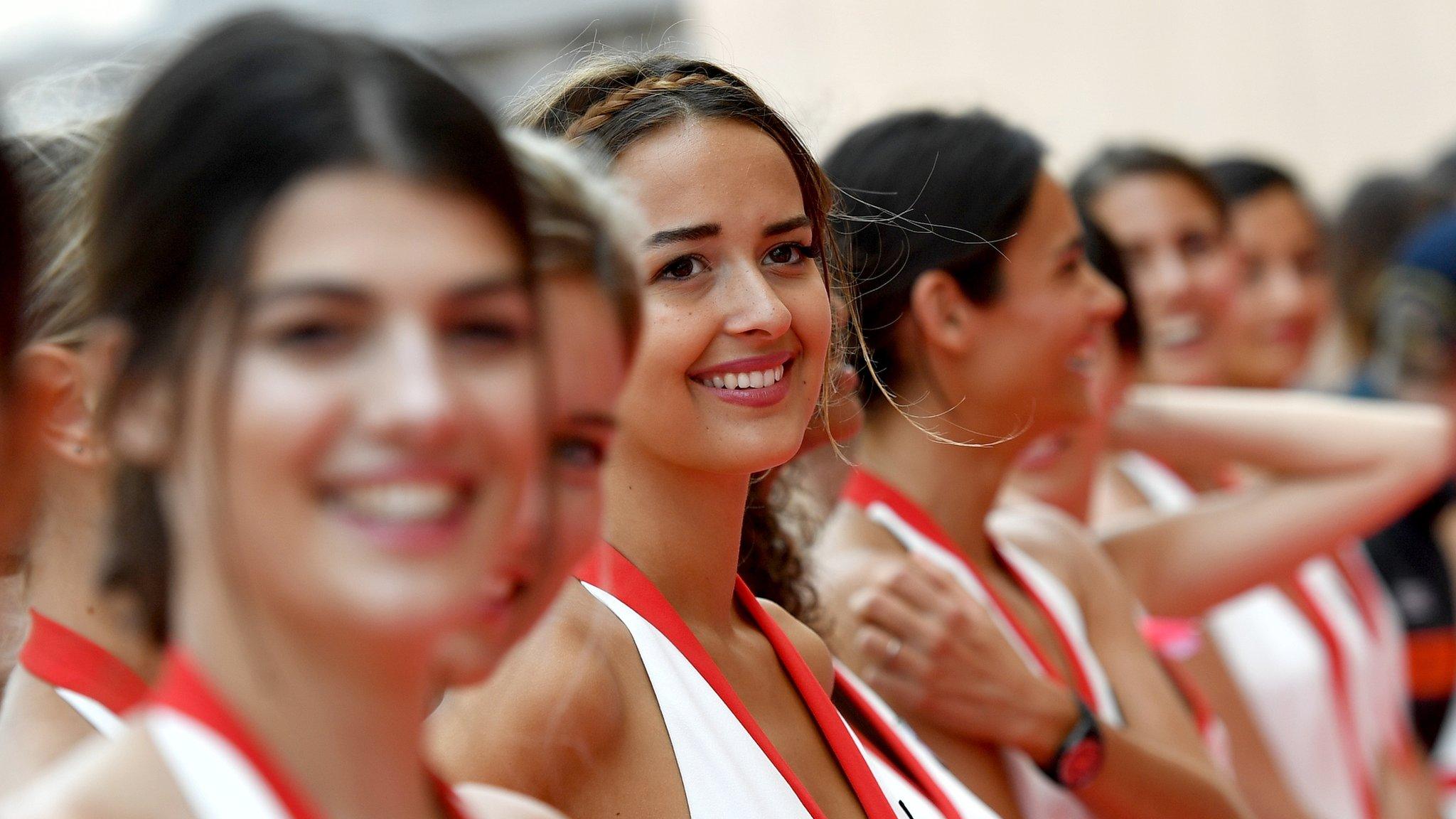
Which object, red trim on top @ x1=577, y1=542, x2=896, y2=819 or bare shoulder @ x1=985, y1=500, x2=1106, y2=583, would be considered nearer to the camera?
red trim on top @ x1=577, y1=542, x2=896, y2=819

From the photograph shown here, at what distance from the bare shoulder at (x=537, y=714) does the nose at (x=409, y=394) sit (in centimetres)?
58

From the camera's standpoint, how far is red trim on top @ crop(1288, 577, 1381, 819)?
3.30 meters

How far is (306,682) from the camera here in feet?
2.66

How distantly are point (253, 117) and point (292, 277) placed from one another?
92mm

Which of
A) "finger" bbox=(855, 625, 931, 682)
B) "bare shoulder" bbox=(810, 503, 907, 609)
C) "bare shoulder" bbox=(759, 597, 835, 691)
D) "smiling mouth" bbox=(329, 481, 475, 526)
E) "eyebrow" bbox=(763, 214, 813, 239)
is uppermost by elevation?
"smiling mouth" bbox=(329, 481, 475, 526)

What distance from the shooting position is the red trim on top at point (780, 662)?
147 cm

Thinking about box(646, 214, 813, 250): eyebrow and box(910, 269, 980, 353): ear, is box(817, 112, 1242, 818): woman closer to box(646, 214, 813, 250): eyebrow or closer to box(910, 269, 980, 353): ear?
box(910, 269, 980, 353): ear

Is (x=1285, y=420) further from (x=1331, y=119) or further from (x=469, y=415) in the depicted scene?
(x=1331, y=119)

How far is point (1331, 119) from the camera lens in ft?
23.7

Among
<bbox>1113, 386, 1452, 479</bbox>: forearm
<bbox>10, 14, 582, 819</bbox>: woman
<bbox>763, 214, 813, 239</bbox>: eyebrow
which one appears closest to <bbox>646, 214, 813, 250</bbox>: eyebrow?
<bbox>763, 214, 813, 239</bbox>: eyebrow

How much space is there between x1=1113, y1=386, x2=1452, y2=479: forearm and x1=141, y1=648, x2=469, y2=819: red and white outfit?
2.48 metres

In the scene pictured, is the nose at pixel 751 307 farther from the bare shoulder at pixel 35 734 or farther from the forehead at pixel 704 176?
the bare shoulder at pixel 35 734

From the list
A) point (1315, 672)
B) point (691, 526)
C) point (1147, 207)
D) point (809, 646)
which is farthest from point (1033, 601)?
point (1147, 207)

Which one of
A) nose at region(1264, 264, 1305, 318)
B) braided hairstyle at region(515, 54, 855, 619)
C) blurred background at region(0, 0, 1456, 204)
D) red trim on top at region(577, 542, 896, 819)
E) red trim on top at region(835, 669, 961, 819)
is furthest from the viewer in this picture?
blurred background at region(0, 0, 1456, 204)
